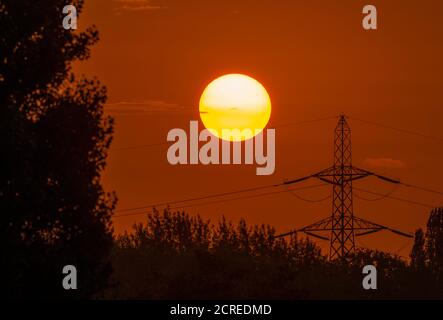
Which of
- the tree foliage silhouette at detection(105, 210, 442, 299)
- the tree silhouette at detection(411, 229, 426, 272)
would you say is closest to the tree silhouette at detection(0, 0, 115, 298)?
the tree foliage silhouette at detection(105, 210, 442, 299)

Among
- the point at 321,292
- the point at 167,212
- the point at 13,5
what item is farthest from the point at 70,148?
the point at 167,212

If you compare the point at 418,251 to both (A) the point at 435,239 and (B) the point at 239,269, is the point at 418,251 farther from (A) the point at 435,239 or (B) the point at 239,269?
(B) the point at 239,269

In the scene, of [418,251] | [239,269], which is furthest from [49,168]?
[418,251]

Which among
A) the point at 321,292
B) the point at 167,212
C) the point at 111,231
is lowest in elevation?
the point at 111,231

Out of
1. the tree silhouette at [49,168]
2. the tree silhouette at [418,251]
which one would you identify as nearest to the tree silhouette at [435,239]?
the tree silhouette at [418,251]

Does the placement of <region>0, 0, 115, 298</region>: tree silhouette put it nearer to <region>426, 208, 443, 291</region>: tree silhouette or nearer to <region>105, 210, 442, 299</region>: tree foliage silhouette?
<region>105, 210, 442, 299</region>: tree foliage silhouette

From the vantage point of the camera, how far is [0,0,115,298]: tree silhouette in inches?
1890

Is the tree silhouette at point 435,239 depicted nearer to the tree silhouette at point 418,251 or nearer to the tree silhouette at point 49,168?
the tree silhouette at point 418,251

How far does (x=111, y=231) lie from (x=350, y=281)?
60258 millimetres

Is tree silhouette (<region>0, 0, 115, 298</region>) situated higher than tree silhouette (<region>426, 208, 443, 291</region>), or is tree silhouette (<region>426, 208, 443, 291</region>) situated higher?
tree silhouette (<region>426, 208, 443, 291</region>)

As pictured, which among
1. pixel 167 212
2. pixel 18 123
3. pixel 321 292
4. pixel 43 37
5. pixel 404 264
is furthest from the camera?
pixel 167 212

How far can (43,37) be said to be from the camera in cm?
4981

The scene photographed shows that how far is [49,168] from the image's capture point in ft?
162
